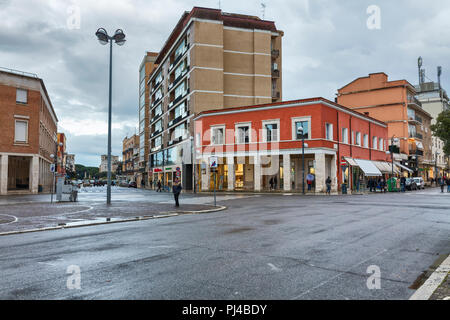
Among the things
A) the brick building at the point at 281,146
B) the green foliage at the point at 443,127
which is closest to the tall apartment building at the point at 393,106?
the green foliage at the point at 443,127

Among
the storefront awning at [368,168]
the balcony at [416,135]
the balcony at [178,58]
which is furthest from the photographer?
the balcony at [416,135]

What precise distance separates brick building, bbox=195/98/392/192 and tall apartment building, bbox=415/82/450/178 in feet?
149

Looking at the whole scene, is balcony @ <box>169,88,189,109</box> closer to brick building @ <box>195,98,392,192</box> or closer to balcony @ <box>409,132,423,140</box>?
brick building @ <box>195,98,392,192</box>

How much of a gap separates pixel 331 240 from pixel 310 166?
28.4 metres

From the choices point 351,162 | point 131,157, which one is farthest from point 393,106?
point 131,157

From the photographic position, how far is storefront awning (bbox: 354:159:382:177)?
38.2m

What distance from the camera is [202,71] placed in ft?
144

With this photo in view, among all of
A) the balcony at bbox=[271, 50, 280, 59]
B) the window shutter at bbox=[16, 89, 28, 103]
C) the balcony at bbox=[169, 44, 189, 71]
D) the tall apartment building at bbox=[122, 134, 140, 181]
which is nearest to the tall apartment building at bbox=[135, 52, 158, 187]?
the balcony at bbox=[169, 44, 189, 71]

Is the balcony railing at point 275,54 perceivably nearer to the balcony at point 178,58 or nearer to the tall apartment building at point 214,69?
the tall apartment building at point 214,69

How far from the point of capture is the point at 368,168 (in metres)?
39.7

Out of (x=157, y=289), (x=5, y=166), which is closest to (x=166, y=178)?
(x=5, y=166)

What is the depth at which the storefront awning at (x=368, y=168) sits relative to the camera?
38250 mm

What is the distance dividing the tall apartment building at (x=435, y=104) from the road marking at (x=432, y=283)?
79.3 metres
